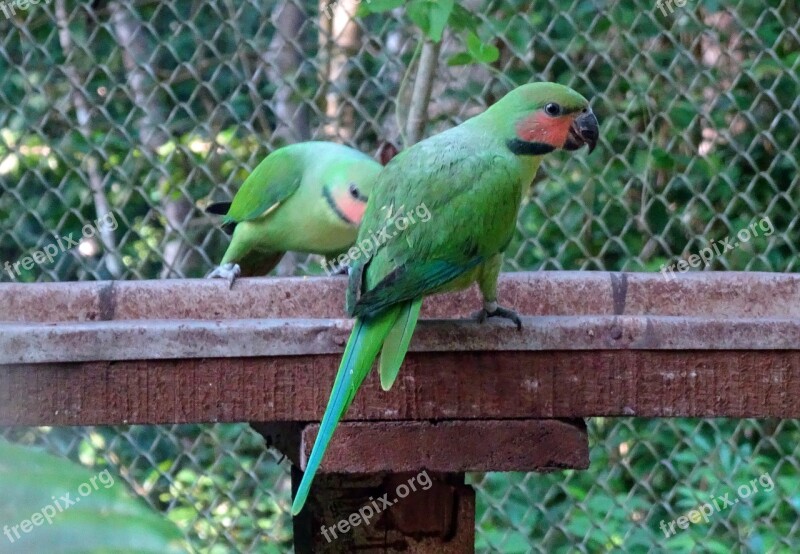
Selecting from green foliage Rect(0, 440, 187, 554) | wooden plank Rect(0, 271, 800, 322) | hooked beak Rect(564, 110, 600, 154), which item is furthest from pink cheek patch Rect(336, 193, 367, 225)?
green foliage Rect(0, 440, 187, 554)

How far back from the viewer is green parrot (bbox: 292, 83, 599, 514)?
109 cm

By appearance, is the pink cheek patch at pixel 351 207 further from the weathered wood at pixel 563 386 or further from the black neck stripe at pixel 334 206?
the weathered wood at pixel 563 386

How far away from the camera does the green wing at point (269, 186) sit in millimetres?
1747

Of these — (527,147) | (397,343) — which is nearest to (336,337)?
(397,343)

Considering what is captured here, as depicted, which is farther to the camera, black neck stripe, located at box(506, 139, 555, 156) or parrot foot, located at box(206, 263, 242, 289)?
parrot foot, located at box(206, 263, 242, 289)

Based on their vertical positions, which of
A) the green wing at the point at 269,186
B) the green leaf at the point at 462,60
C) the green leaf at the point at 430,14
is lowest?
the green wing at the point at 269,186

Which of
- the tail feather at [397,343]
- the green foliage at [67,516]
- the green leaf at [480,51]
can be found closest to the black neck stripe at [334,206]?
the green leaf at [480,51]

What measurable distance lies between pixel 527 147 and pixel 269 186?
500 millimetres

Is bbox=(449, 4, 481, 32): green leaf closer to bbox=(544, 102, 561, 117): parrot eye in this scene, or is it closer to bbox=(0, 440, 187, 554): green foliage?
bbox=(544, 102, 561, 117): parrot eye

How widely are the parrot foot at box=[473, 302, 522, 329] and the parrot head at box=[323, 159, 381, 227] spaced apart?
0.40 meters

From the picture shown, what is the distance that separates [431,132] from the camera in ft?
7.40

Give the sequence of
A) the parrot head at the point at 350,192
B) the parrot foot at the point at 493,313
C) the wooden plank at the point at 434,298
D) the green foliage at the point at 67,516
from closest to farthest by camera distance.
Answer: the green foliage at the point at 67,516, the parrot foot at the point at 493,313, the wooden plank at the point at 434,298, the parrot head at the point at 350,192

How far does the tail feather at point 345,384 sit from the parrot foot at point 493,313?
0.15 m

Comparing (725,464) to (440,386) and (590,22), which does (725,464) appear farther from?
(440,386)
